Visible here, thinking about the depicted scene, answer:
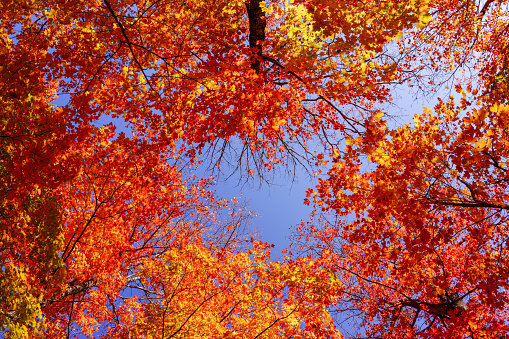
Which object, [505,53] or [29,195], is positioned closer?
[29,195]

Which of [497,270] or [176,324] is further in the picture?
[176,324]

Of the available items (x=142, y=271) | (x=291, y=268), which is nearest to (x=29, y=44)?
(x=142, y=271)

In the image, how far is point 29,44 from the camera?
25.9 feet

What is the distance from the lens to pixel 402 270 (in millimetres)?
8812

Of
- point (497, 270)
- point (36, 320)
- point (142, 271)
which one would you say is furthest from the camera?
point (142, 271)

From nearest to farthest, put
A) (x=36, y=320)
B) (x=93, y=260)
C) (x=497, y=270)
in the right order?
1. (x=36, y=320)
2. (x=497, y=270)
3. (x=93, y=260)

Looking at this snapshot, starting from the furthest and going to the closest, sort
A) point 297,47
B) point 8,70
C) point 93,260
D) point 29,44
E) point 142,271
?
point 142,271 < point 93,260 < point 297,47 < point 29,44 < point 8,70

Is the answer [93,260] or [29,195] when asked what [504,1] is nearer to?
[29,195]

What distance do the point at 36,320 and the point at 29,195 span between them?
3007mm

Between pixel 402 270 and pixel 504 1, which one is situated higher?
pixel 504 1

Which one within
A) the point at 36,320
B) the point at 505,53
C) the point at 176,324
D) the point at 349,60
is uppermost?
the point at 505,53

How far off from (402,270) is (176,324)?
7145mm

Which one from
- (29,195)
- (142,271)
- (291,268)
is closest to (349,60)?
(291,268)

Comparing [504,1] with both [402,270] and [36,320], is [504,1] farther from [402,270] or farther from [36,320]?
[36,320]
